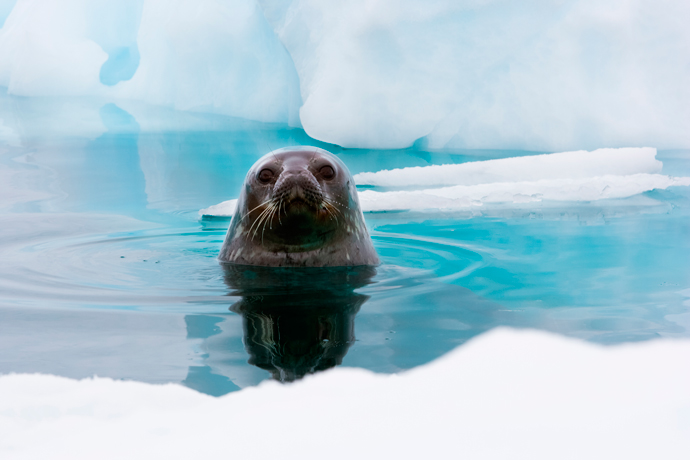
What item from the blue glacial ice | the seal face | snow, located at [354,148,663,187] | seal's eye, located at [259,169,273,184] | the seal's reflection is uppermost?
the blue glacial ice

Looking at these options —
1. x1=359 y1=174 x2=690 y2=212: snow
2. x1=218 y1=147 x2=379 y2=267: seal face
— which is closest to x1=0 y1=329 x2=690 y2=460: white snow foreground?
x1=218 y1=147 x2=379 y2=267: seal face

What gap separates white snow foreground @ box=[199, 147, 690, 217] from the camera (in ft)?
20.3

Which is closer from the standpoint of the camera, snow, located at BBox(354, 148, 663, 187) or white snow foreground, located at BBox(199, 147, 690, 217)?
white snow foreground, located at BBox(199, 147, 690, 217)

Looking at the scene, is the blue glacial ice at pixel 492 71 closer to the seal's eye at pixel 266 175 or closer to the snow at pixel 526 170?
the snow at pixel 526 170

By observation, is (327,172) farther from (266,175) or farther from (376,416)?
(376,416)

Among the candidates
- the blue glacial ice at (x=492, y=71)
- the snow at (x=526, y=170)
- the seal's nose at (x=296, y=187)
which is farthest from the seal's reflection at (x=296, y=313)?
the blue glacial ice at (x=492, y=71)

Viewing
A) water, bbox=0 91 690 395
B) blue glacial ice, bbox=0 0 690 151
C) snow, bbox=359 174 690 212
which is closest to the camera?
water, bbox=0 91 690 395

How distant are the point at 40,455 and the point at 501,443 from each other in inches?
39.9

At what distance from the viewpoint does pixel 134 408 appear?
167 centimetres

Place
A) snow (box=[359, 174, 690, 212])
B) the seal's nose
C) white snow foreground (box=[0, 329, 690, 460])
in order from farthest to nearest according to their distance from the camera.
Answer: snow (box=[359, 174, 690, 212])
the seal's nose
white snow foreground (box=[0, 329, 690, 460])

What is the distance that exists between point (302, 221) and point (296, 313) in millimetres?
904

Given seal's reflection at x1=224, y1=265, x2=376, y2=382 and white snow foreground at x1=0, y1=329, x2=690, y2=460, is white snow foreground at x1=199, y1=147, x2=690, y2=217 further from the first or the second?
white snow foreground at x1=0, y1=329, x2=690, y2=460

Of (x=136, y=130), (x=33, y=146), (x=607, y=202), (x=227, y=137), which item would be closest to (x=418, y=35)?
(x=607, y=202)

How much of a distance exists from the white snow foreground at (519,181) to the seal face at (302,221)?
→ 89.7 inches
